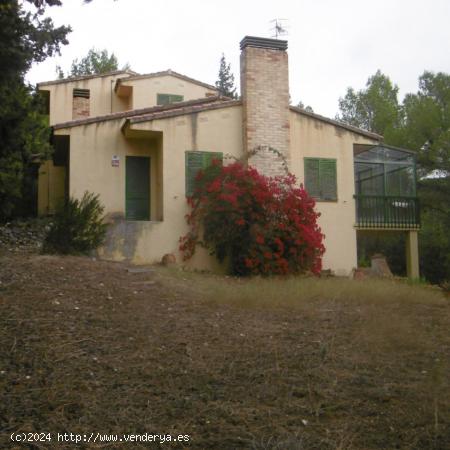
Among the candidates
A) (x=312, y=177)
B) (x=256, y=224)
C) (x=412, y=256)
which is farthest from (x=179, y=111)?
(x=412, y=256)

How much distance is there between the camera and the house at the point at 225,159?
15.8 m

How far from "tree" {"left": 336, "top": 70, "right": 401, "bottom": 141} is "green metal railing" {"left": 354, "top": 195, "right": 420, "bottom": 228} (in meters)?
17.5

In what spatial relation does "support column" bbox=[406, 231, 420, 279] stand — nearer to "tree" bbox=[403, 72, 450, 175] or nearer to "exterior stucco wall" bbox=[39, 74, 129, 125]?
"tree" bbox=[403, 72, 450, 175]

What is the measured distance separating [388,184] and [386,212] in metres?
0.99

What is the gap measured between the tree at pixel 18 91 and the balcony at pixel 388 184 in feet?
30.8

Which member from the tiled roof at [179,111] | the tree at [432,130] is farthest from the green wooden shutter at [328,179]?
the tree at [432,130]

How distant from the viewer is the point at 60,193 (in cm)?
1962

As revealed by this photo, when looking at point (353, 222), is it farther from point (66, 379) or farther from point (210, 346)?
point (66, 379)

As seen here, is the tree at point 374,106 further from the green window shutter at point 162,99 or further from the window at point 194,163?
the window at point 194,163

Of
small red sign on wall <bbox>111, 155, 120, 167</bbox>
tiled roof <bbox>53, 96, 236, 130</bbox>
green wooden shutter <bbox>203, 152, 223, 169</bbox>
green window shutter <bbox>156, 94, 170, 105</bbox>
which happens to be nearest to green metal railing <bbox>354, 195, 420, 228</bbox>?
green wooden shutter <bbox>203, 152, 223, 169</bbox>

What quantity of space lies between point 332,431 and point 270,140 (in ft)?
38.8

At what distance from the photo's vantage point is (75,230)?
13.9 m

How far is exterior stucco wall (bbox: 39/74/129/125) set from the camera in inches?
866

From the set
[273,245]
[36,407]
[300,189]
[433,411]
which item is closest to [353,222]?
[300,189]
